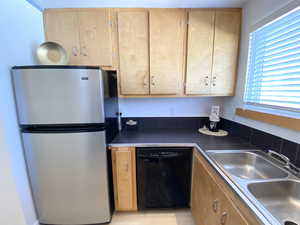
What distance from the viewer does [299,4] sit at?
102cm

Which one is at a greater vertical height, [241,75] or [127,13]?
[127,13]

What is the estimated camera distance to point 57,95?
1.29 m

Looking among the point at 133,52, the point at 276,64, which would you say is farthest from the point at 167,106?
the point at 276,64

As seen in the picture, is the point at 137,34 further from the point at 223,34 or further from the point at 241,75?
the point at 241,75

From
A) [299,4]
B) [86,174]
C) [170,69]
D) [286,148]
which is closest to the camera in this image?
[299,4]

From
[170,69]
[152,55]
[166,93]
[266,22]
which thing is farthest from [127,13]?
[266,22]

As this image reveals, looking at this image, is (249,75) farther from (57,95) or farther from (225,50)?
(57,95)

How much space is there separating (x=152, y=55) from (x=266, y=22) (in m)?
1.11

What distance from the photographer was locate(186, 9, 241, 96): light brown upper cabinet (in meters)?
1.64

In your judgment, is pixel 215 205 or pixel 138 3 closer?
pixel 215 205

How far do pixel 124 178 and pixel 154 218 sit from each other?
61cm

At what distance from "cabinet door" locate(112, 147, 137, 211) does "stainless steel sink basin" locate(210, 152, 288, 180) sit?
0.84 metres

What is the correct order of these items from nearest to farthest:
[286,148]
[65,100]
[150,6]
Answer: [286,148] < [65,100] < [150,6]

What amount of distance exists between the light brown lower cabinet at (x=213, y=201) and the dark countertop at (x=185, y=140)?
0.60ft
